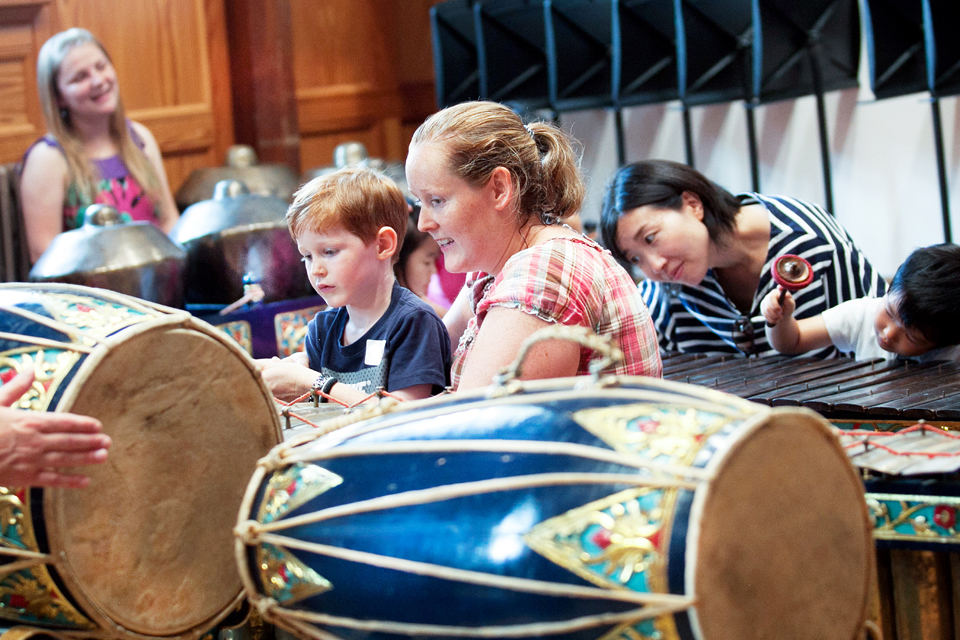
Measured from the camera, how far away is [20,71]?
14.3 ft

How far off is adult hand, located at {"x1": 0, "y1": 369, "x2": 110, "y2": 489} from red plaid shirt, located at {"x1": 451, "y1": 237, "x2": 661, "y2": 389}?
58 centimetres

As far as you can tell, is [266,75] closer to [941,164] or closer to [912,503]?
[941,164]

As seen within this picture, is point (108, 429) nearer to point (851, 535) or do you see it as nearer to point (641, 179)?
point (851, 535)

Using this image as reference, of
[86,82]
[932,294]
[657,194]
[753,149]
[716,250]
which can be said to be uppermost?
[86,82]

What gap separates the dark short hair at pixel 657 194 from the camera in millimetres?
2506

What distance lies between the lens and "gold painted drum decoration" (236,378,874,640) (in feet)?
3.32

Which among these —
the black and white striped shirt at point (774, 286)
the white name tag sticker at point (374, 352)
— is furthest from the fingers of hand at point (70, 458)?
the black and white striped shirt at point (774, 286)

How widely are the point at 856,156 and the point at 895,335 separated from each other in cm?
285

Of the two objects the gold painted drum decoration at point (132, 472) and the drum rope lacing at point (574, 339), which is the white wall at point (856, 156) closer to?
the gold painted drum decoration at point (132, 472)

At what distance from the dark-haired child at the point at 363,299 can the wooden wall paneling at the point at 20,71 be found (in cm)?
276

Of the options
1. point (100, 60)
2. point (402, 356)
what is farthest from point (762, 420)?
point (100, 60)

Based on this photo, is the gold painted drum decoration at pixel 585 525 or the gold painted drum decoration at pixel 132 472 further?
the gold painted drum decoration at pixel 132 472

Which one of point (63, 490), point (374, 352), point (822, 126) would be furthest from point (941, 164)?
point (63, 490)

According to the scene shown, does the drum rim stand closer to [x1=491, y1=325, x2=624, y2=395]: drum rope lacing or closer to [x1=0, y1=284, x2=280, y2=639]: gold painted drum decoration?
[x1=0, y1=284, x2=280, y2=639]: gold painted drum decoration
